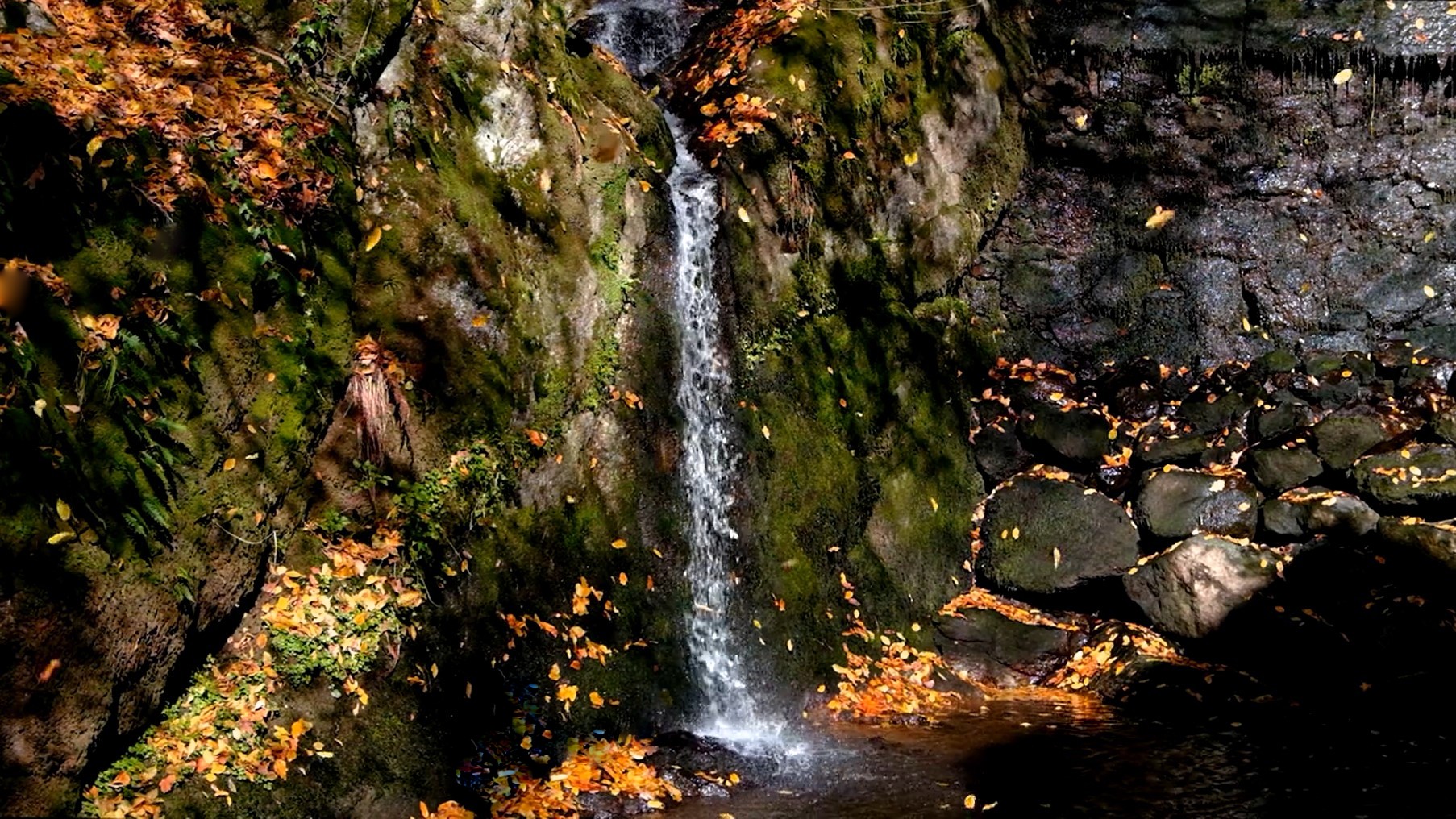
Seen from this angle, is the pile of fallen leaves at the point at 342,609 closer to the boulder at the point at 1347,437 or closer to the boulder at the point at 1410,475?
the boulder at the point at 1410,475

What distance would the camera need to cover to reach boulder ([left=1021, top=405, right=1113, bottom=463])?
9078mm

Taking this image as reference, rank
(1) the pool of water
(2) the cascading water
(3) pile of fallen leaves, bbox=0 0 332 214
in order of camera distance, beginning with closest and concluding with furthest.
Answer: (3) pile of fallen leaves, bbox=0 0 332 214
(1) the pool of water
(2) the cascading water

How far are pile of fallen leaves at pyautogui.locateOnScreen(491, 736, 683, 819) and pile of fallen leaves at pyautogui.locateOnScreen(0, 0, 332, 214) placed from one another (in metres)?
3.15

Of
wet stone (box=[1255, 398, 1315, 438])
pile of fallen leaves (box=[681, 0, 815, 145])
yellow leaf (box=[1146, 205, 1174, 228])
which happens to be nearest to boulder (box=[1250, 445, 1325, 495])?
wet stone (box=[1255, 398, 1315, 438])

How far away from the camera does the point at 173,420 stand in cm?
444

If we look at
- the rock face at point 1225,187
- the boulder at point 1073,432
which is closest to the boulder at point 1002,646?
the boulder at point 1073,432

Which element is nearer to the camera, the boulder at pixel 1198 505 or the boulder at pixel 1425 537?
the boulder at pixel 1425 537

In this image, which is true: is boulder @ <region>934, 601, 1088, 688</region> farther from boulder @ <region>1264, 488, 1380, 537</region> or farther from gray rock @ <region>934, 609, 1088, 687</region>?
boulder @ <region>1264, 488, 1380, 537</region>

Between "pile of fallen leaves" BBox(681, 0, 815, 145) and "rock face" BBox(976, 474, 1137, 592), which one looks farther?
"rock face" BBox(976, 474, 1137, 592)

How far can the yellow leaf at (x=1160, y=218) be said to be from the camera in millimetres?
9789

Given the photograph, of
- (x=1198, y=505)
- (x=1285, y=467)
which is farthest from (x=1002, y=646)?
(x=1285, y=467)

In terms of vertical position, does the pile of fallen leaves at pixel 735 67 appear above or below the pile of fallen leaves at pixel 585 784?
above

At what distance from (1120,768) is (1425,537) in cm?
309

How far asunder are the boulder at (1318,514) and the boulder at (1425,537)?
0.37 m
